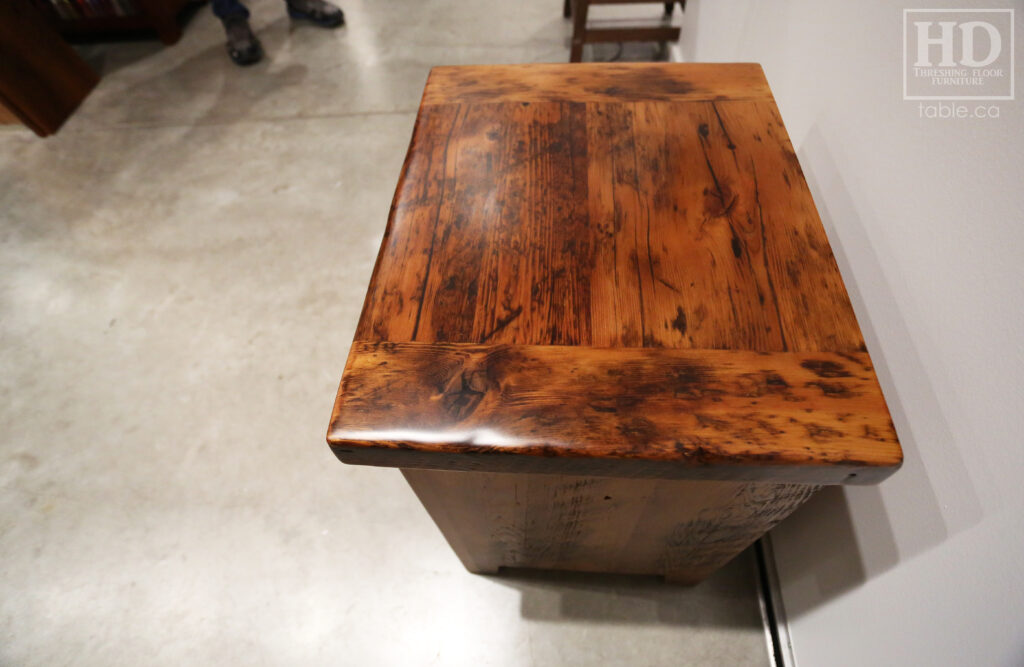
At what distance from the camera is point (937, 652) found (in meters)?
0.51

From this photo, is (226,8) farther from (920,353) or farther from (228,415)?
(920,353)

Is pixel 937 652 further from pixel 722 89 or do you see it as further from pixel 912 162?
pixel 722 89

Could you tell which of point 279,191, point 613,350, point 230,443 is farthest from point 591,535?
point 279,191

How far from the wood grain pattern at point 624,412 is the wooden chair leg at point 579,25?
1608mm

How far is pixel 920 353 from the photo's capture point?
552 mm

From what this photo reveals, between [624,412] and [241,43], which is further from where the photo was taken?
[241,43]

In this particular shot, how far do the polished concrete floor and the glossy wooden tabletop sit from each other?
2.13 feet

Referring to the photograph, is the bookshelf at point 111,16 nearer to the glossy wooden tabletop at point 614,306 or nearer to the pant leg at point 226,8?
the pant leg at point 226,8

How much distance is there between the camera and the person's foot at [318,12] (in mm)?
2227

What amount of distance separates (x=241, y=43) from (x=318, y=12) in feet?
1.26

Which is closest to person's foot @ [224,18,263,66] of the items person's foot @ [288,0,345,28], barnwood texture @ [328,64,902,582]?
person's foot @ [288,0,345,28]

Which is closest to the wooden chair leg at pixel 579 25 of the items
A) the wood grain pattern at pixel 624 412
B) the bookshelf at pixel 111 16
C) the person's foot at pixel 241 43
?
the person's foot at pixel 241 43

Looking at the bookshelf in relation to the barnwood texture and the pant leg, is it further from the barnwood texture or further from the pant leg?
the barnwood texture

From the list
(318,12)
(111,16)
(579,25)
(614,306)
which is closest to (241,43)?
(318,12)
